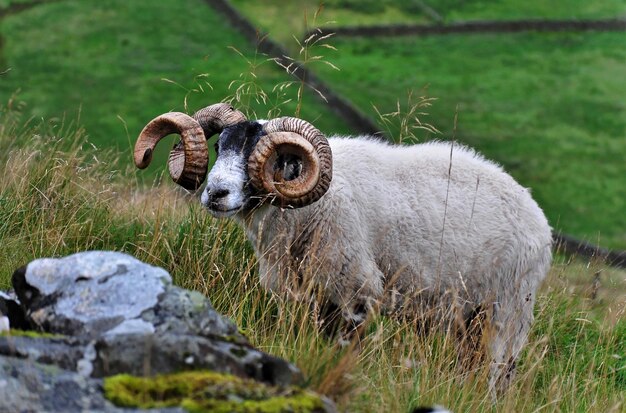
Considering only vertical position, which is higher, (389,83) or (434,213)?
(389,83)

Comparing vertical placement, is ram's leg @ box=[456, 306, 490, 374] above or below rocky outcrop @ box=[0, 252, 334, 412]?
below

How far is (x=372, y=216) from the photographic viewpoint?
7.84 meters

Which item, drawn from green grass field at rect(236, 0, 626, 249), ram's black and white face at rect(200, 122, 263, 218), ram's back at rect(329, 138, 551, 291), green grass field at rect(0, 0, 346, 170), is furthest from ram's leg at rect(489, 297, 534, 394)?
green grass field at rect(0, 0, 346, 170)

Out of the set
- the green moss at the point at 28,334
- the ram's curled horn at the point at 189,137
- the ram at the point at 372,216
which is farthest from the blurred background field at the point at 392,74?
the green moss at the point at 28,334

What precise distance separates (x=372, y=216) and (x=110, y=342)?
3956mm

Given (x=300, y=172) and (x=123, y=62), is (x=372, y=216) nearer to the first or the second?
(x=300, y=172)

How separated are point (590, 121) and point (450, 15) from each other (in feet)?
29.6

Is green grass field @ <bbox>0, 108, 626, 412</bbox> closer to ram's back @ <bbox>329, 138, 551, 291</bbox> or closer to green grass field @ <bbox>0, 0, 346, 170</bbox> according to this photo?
ram's back @ <bbox>329, 138, 551, 291</bbox>

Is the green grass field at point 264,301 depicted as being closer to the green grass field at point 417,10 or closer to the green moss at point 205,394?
the green moss at point 205,394

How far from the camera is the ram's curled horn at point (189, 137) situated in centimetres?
753

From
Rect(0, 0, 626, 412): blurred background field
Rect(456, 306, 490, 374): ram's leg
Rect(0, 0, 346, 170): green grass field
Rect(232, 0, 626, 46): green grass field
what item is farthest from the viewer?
Rect(232, 0, 626, 46): green grass field

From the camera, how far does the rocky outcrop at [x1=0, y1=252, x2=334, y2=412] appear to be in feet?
12.8

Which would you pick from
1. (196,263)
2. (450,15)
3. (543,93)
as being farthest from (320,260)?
(450,15)

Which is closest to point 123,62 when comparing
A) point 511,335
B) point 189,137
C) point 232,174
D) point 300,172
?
point 189,137
